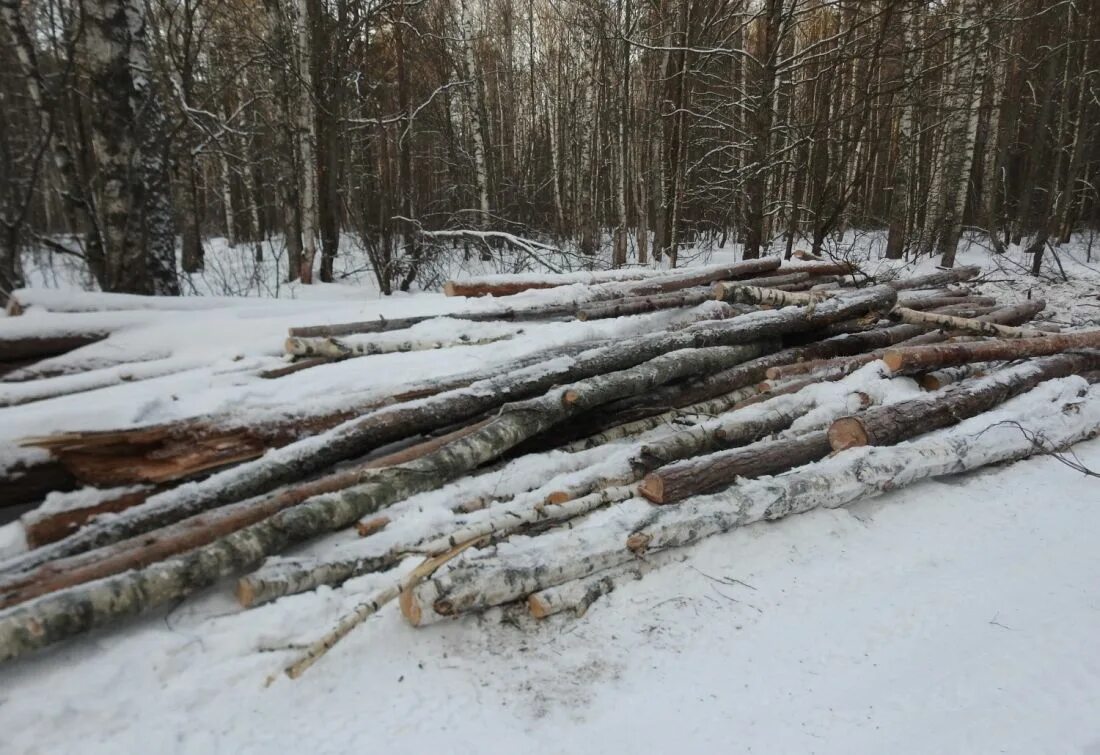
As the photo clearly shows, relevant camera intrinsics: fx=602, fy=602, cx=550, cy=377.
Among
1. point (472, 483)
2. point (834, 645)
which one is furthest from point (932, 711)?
point (472, 483)

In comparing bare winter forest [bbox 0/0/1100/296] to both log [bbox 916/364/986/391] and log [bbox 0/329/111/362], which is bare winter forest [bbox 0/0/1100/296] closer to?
log [bbox 0/329/111/362]

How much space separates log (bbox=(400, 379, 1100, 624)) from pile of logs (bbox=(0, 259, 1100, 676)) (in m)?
0.01

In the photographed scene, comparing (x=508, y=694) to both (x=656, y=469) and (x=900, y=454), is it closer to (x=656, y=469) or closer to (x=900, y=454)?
(x=656, y=469)

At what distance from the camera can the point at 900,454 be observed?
12.5 ft

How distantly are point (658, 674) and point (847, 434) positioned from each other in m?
2.30

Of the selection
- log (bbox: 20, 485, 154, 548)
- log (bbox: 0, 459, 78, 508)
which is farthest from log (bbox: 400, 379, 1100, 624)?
log (bbox: 0, 459, 78, 508)

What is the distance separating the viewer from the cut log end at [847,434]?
393cm

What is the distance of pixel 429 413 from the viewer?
3.83m

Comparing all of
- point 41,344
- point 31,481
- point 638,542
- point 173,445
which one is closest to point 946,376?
point 638,542

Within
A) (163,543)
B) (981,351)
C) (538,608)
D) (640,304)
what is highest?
(640,304)

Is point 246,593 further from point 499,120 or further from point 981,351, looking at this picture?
point 499,120

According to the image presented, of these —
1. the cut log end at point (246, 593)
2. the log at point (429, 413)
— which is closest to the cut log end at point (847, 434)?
the log at point (429, 413)

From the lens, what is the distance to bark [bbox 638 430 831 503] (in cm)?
328

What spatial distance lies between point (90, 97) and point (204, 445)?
5293mm
